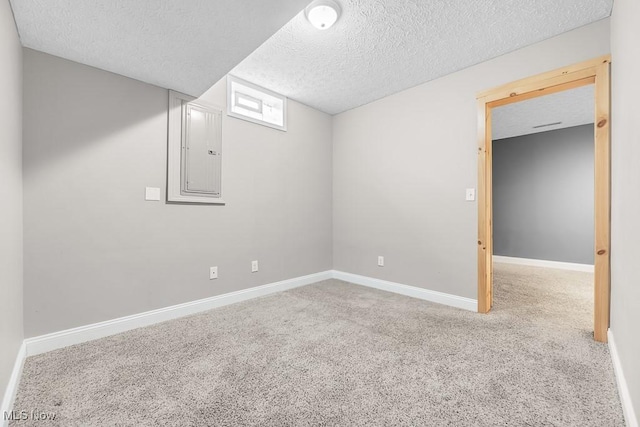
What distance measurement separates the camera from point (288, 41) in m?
2.25

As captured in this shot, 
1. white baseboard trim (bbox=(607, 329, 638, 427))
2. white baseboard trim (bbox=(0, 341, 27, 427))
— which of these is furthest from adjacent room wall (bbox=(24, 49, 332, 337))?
white baseboard trim (bbox=(607, 329, 638, 427))

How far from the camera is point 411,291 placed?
3.07 metres

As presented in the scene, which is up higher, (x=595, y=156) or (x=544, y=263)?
(x=595, y=156)

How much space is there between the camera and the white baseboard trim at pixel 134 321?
1.84 m

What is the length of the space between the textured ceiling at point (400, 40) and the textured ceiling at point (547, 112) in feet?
5.76

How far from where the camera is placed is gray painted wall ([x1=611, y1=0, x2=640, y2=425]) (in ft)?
3.79

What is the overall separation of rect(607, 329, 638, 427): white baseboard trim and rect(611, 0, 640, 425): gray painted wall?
44 mm

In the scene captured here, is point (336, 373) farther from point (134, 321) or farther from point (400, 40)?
point (400, 40)

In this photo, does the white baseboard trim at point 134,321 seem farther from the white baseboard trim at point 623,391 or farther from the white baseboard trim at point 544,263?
the white baseboard trim at point 544,263

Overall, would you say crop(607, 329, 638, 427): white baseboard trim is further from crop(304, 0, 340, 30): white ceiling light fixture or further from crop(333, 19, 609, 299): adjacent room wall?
crop(304, 0, 340, 30): white ceiling light fixture

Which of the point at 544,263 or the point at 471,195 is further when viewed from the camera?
the point at 544,263

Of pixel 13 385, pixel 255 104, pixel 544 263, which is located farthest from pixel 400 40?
pixel 544 263

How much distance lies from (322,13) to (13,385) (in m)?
2.78

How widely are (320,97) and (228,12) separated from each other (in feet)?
6.53
